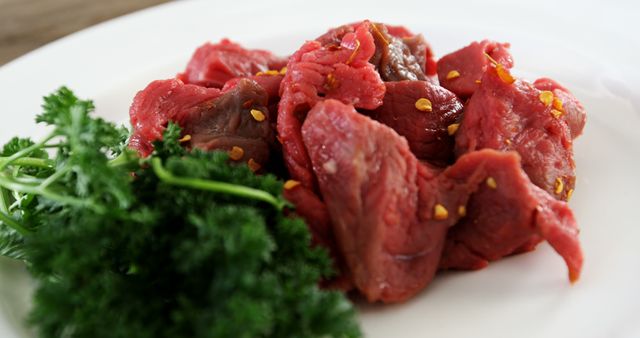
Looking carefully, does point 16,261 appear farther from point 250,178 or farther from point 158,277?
point 250,178

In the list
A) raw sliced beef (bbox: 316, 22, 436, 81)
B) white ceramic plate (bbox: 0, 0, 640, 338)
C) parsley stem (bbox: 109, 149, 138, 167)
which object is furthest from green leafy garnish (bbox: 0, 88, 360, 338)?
raw sliced beef (bbox: 316, 22, 436, 81)

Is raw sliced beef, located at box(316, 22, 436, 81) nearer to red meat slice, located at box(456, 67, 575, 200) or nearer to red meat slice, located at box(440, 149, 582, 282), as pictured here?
red meat slice, located at box(456, 67, 575, 200)

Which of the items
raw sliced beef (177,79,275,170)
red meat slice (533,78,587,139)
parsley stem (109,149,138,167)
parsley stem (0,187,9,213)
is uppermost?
parsley stem (109,149,138,167)

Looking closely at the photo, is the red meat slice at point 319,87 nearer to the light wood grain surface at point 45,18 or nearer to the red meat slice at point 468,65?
the red meat slice at point 468,65

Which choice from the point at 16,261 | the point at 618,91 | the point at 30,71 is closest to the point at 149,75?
the point at 30,71

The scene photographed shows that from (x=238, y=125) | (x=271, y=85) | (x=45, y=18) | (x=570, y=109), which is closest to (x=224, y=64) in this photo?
(x=271, y=85)

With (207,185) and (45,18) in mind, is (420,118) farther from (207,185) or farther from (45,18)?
(45,18)

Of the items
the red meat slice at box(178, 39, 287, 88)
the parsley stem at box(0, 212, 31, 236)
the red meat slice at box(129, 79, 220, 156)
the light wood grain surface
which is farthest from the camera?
the light wood grain surface
